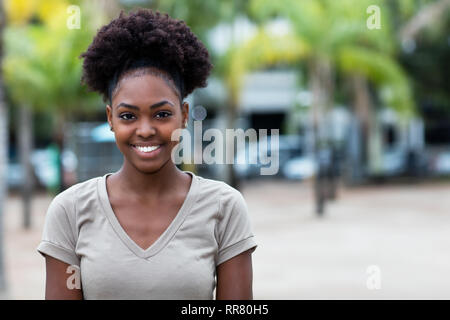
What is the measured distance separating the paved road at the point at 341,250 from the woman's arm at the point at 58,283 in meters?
4.49

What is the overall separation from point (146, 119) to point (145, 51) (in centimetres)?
20

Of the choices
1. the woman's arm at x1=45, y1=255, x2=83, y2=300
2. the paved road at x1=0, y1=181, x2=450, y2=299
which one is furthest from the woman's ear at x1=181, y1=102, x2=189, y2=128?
the paved road at x1=0, y1=181, x2=450, y2=299

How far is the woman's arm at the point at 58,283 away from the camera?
70.1 inches

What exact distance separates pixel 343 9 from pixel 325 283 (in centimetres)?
884

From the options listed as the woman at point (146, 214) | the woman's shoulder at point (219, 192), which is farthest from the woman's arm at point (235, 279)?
the woman's shoulder at point (219, 192)

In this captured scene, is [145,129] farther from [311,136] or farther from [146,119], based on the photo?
[311,136]

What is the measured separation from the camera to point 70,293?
70.2 inches

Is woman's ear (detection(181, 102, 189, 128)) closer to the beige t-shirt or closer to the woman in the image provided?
the woman

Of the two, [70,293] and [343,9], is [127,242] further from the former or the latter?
[343,9]

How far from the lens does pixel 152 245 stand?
1750 mm

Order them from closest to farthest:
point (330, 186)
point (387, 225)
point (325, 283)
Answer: point (325, 283) → point (387, 225) → point (330, 186)

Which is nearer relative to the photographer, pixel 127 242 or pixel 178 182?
pixel 127 242

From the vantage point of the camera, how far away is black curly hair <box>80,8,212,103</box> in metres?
1.85
